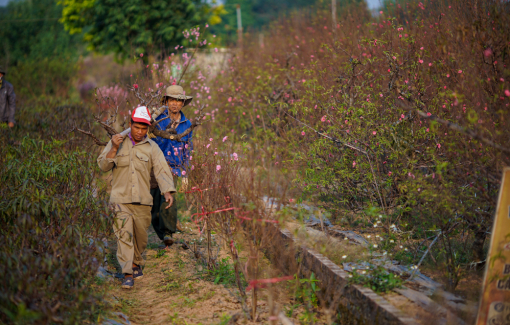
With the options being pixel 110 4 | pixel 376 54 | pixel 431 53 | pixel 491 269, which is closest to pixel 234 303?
pixel 491 269

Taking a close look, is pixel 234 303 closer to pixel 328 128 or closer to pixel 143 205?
pixel 143 205

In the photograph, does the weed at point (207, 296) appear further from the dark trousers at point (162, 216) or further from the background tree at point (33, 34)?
the background tree at point (33, 34)

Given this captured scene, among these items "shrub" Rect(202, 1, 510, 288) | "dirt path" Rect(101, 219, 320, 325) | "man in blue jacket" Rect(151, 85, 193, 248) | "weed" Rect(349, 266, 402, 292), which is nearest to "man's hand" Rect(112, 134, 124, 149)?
"man in blue jacket" Rect(151, 85, 193, 248)

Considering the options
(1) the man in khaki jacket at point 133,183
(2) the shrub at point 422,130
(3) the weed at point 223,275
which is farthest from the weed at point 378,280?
(1) the man in khaki jacket at point 133,183

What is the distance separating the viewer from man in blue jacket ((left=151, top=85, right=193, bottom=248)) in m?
5.91

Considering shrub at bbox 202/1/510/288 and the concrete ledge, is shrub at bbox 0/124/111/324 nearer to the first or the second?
the concrete ledge

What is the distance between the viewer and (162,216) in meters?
5.88

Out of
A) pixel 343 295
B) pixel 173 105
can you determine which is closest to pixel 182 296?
pixel 343 295

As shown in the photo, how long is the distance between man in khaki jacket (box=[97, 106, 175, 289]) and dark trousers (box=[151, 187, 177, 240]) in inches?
27.3

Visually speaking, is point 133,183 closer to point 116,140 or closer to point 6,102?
point 116,140

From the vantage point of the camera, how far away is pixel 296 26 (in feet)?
43.8

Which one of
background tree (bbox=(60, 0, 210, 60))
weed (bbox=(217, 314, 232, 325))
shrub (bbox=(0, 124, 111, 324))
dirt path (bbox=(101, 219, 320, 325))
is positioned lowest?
dirt path (bbox=(101, 219, 320, 325))

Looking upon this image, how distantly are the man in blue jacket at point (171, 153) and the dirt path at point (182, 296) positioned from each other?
16.5 inches

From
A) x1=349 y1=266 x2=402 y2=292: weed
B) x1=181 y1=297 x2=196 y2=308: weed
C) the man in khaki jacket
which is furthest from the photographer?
the man in khaki jacket
